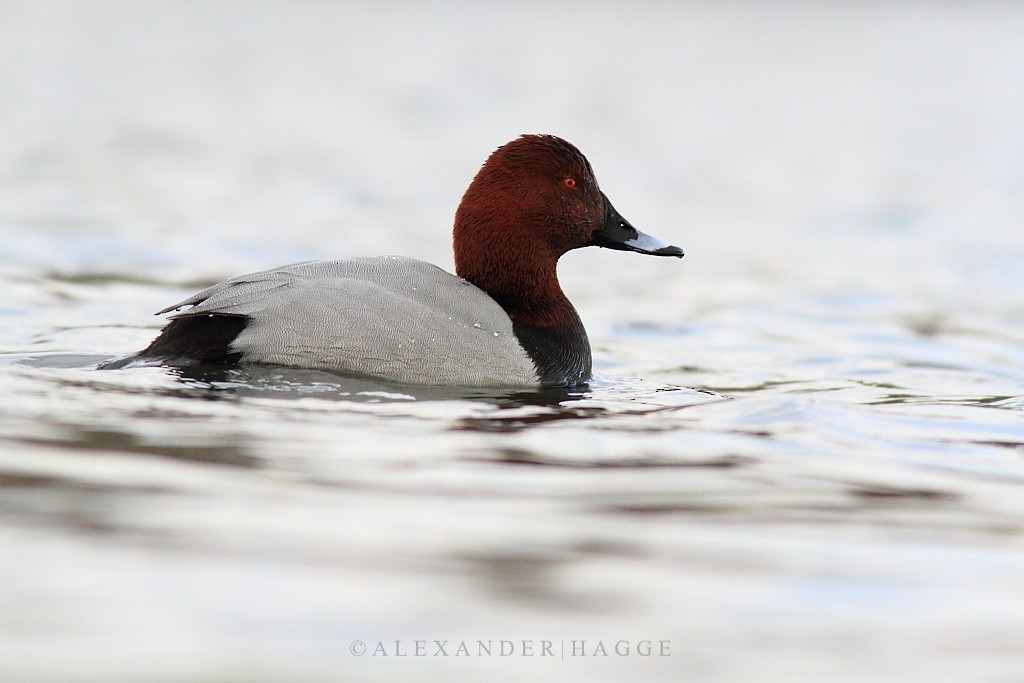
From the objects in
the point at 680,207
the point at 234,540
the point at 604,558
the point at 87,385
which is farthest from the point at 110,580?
the point at 680,207

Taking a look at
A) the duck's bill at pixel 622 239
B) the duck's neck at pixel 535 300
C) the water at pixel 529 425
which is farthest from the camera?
the duck's bill at pixel 622 239

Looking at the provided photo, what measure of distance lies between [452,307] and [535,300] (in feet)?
2.50

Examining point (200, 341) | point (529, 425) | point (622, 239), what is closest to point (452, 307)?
point (529, 425)

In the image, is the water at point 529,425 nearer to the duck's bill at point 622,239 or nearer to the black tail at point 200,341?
the black tail at point 200,341

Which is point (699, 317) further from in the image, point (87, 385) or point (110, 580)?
point (110, 580)

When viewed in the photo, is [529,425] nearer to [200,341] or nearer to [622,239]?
[200,341]

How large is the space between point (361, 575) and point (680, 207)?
11747mm

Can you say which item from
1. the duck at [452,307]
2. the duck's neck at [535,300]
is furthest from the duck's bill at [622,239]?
the duck's neck at [535,300]

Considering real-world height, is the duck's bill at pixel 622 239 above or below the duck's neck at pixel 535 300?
above

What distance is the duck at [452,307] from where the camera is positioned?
19.6ft

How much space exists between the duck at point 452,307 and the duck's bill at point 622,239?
0.11 ft

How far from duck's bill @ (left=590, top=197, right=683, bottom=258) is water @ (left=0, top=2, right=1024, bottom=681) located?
26.3 inches

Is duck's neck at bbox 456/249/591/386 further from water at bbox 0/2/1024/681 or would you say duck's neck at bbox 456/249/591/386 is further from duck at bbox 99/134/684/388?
water at bbox 0/2/1024/681

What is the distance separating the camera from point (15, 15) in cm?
2600
